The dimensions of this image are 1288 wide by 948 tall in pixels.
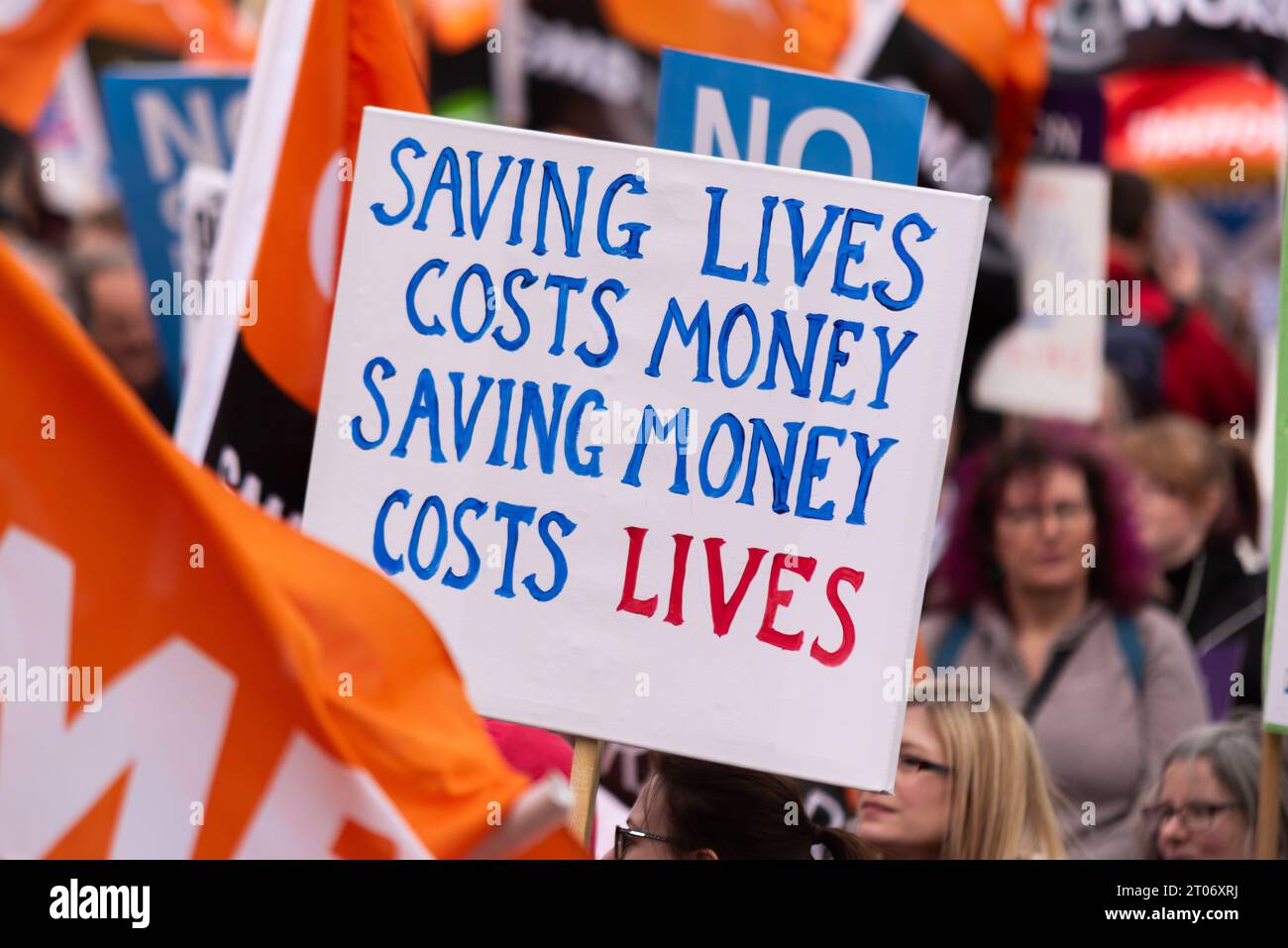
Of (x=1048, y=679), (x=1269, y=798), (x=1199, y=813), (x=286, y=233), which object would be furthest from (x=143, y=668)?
(x=1048, y=679)

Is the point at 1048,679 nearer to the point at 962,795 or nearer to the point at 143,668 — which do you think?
the point at 962,795

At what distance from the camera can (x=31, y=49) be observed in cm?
561

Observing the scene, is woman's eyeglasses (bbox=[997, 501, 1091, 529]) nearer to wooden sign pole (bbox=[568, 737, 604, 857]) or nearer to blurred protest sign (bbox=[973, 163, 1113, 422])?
blurred protest sign (bbox=[973, 163, 1113, 422])

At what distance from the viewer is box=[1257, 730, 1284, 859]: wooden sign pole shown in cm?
350

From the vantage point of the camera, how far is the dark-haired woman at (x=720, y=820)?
312cm

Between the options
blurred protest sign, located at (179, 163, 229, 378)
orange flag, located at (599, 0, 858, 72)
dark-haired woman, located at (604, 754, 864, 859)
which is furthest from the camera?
orange flag, located at (599, 0, 858, 72)

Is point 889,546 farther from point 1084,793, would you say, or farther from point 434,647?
point 1084,793

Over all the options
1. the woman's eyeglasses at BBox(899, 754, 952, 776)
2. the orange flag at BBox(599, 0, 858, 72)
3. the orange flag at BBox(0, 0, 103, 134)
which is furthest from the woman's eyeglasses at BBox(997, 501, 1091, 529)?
the orange flag at BBox(0, 0, 103, 134)

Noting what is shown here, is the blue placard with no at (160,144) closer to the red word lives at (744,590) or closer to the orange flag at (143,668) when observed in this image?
the red word lives at (744,590)

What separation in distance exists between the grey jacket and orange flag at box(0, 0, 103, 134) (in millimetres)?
3076

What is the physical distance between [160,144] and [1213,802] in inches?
→ 120

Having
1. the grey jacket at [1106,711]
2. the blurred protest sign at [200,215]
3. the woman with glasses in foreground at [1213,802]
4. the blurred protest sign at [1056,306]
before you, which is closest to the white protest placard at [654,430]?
the woman with glasses in foreground at [1213,802]
